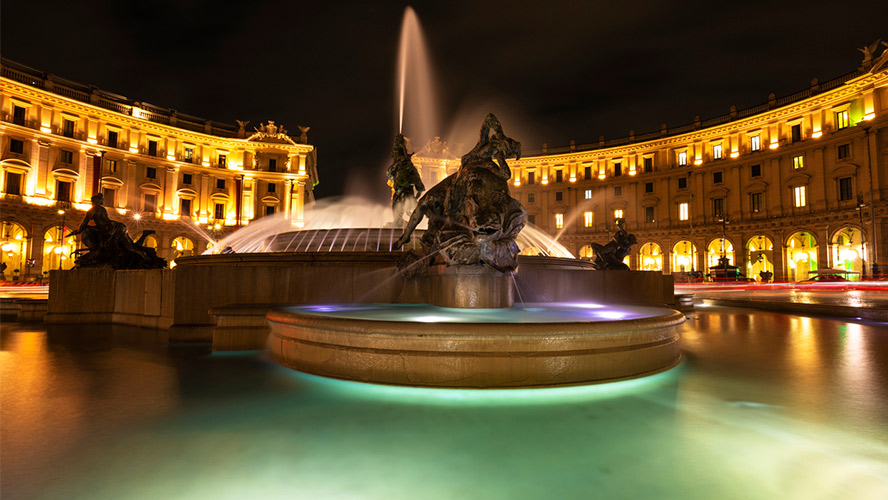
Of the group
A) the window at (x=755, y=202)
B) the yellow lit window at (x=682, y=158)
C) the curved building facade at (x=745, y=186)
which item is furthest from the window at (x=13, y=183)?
the window at (x=755, y=202)

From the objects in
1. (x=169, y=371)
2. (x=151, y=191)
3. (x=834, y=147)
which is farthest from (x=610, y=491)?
(x=151, y=191)

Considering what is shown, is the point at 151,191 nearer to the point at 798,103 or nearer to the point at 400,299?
the point at 400,299

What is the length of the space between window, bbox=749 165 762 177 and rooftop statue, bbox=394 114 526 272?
46.7 metres

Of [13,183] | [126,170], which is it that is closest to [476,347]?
[13,183]

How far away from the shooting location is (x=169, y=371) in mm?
4961

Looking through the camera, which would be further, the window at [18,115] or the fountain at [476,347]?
the window at [18,115]

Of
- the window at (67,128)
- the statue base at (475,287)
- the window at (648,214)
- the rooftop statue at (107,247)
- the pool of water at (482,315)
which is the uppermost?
the window at (67,128)

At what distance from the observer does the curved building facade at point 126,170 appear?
3550 cm

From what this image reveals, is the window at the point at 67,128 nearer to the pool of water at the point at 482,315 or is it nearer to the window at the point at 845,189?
the pool of water at the point at 482,315

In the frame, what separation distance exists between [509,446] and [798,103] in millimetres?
50073

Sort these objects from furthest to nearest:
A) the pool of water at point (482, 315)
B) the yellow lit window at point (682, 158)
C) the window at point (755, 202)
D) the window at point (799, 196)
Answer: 1. the yellow lit window at point (682, 158)
2. the window at point (755, 202)
3. the window at point (799, 196)
4. the pool of water at point (482, 315)

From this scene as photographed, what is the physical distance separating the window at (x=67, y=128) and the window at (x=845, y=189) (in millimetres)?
64977

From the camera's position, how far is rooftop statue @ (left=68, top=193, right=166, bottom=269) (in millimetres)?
10391

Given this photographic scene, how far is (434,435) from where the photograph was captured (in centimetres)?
306
